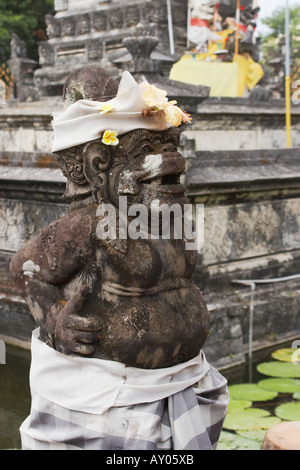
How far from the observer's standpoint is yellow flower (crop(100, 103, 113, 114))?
9.67ft

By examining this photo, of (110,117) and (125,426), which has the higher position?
(110,117)

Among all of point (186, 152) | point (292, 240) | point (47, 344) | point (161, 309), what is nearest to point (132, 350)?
point (161, 309)

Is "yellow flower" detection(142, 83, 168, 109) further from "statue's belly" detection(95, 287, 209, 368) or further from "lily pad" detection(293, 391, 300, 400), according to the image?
"lily pad" detection(293, 391, 300, 400)

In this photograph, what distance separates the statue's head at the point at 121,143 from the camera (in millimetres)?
2980

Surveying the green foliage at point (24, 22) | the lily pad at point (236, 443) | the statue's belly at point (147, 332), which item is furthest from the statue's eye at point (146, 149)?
the green foliage at point (24, 22)

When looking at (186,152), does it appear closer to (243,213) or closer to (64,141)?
(243,213)

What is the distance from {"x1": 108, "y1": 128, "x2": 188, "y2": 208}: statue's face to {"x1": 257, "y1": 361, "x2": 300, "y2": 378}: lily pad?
316 cm

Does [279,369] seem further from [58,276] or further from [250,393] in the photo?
[58,276]

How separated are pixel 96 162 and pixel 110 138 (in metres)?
0.13

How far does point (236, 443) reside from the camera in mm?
4527

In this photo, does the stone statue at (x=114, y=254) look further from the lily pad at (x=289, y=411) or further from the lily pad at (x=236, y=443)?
the lily pad at (x=289, y=411)

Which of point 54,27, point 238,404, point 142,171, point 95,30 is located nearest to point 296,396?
point 238,404

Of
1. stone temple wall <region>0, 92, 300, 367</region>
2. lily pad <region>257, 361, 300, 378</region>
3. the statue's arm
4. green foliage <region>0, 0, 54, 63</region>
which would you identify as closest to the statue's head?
the statue's arm

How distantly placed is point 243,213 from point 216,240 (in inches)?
17.3
